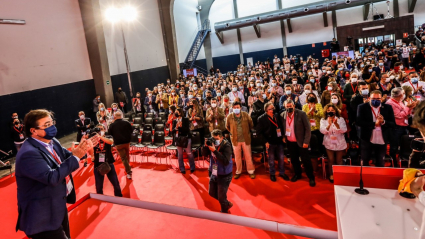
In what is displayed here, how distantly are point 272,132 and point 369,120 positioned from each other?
180 centimetres

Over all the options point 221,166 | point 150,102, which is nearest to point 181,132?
point 221,166

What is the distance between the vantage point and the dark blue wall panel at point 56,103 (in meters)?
9.66

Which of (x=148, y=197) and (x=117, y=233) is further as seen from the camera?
(x=148, y=197)

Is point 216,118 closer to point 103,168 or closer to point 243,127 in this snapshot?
point 243,127

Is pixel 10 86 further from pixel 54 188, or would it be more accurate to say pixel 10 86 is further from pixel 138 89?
pixel 54 188

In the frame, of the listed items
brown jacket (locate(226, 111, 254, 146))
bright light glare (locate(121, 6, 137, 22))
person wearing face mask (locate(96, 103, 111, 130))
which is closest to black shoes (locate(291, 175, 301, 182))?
brown jacket (locate(226, 111, 254, 146))

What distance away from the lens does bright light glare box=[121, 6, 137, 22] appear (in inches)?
619

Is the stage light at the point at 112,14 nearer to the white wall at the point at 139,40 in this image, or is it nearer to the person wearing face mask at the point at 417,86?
the white wall at the point at 139,40

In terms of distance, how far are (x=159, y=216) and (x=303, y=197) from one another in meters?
2.78

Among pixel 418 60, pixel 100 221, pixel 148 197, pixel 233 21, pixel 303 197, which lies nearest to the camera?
pixel 100 221

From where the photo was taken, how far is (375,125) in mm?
4695

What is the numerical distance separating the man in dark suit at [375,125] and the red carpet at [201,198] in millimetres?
1055

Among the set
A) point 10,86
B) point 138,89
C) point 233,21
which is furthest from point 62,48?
point 233,21

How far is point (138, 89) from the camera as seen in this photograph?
55.2 feet
